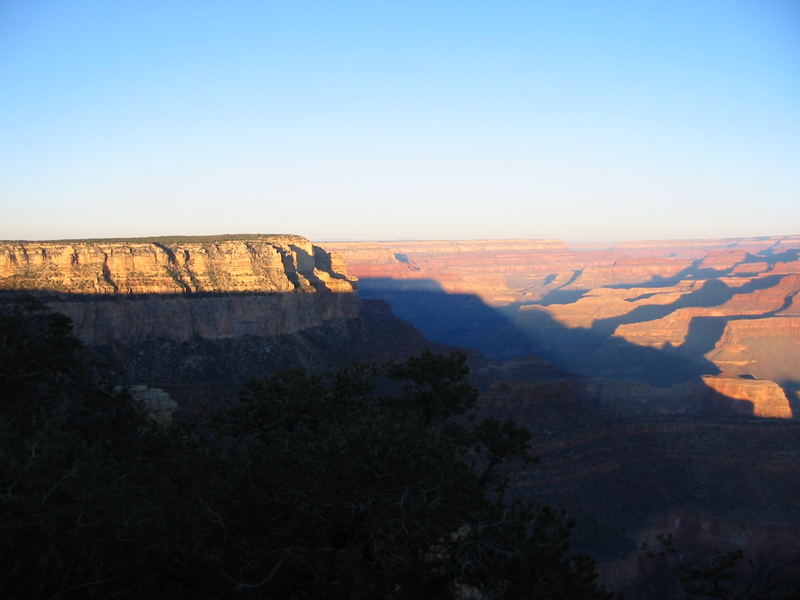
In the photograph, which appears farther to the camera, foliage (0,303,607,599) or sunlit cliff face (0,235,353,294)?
sunlit cliff face (0,235,353,294)

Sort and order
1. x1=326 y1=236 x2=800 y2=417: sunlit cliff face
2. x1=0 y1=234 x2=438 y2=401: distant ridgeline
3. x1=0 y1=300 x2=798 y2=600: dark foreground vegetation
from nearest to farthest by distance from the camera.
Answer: x1=0 y1=300 x2=798 y2=600: dark foreground vegetation, x1=0 y1=234 x2=438 y2=401: distant ridgeline, x1=326 y1=236 x2=800 y2=417: sunlit cliff face

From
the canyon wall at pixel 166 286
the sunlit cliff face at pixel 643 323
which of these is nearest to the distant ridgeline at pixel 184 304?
the canyon wall at pixel 166 286

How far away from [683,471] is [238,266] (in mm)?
29987

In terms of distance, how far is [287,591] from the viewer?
882cm

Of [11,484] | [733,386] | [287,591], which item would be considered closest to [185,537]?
[287,591]

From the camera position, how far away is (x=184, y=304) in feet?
128

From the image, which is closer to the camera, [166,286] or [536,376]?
[166,286]

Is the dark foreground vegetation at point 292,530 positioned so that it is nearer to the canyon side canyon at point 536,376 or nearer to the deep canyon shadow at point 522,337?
the canyon side canyon at point 536,376

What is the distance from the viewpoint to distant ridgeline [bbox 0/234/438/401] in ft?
118

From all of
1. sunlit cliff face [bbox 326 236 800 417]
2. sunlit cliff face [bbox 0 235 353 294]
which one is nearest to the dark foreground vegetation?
sunlit cliff face [bbox 0 235 353 294]

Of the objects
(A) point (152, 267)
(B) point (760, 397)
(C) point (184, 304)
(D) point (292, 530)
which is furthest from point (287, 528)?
(B) point (760, 397)

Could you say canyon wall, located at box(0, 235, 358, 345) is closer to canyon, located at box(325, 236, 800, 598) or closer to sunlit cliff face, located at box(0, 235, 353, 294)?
sunlit cliff face, located at box(0, 235, 353, 294)

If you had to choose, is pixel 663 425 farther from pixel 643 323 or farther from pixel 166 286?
pixel 643 323

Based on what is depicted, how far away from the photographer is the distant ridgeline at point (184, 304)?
35938 mm
